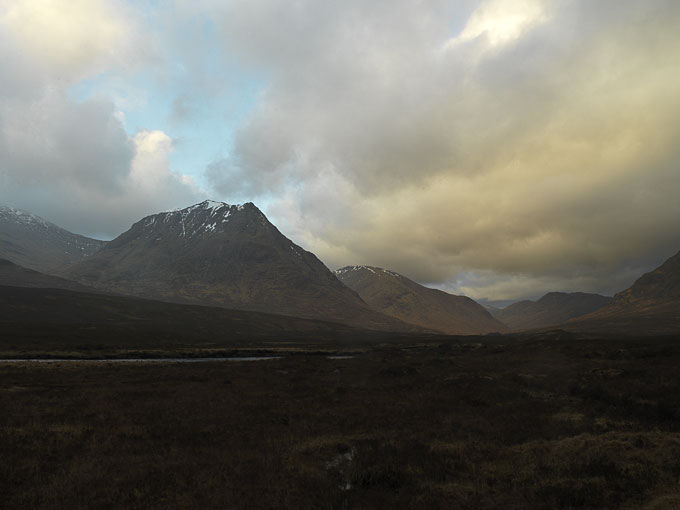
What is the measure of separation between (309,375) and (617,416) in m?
32.9

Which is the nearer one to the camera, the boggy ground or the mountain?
the boggy ground

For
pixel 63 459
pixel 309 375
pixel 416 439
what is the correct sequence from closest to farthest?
1. pixel 63 459
2. pixel 416 439
3. pixel 309 375

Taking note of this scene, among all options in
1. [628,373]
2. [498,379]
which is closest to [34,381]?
[498,379]

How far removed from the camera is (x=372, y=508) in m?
12.1

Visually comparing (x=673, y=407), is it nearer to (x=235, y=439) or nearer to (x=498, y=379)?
(x=498, y=379)

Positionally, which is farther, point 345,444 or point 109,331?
point 109,331

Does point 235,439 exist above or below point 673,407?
below

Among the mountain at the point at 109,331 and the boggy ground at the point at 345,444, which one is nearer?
the boggy ground at the point at 345,444

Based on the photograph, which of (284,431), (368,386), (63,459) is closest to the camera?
(63,459)

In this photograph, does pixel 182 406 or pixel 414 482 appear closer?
pixel 414 482

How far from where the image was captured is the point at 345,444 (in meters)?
18.9

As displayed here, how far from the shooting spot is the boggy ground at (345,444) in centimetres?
1289

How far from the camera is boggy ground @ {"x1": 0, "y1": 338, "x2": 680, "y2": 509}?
12.9 m

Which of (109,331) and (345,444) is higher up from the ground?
(345,444)
